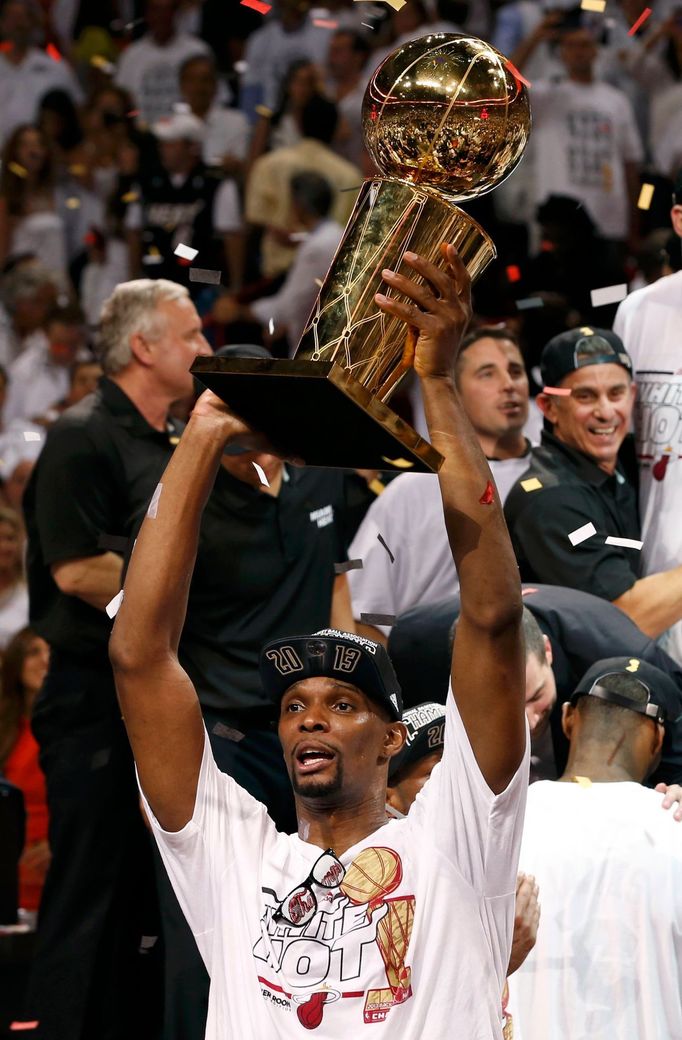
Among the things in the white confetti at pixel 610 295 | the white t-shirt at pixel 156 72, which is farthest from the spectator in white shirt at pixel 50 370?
the white confetti at pixel 610 295

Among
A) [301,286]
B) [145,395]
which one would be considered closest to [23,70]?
[301,286]

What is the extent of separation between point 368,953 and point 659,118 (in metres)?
6.80

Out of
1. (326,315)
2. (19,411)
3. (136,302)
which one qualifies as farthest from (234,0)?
(326,315)

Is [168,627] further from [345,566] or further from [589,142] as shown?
[589,142]

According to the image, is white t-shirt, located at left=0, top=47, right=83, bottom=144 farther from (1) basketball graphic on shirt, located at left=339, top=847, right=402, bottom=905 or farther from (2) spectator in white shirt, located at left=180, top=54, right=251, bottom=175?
(1) basketball graphic on shirt, located at left=339, top=847, right=402, bottom=905

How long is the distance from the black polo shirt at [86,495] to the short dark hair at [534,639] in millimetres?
1199

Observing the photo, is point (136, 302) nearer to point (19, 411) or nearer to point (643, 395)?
point (643, 395)

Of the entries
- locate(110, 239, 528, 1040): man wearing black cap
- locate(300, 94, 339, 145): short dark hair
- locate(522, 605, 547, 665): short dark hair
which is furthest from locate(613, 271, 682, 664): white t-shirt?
locate(300, 94, 339, 145): short dark hair

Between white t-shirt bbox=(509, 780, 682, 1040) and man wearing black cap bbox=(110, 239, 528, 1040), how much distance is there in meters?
0.67

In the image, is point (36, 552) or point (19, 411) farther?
point (19, 411)

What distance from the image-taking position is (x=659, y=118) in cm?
886

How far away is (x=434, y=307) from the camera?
268 centimetres

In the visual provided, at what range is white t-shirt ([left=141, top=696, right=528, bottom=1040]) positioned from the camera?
9.25ft

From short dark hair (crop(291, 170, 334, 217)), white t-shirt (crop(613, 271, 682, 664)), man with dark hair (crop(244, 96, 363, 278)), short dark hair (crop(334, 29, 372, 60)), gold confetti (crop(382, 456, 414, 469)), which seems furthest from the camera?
short dark hair (crop(334, 29, 372, 60))
